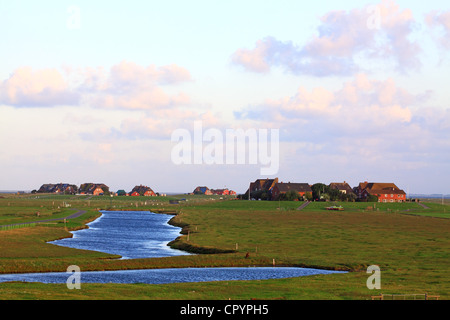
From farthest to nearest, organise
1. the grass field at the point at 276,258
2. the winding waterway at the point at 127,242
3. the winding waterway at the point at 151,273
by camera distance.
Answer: the winding waterway at the point at 127,242, the winding waterway at the point at 151,273, the grass field at the point at 276,258

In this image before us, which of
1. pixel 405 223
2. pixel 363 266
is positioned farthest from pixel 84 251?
Result: pixel 405 223

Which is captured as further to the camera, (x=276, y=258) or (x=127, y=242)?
(x=127, y=242)

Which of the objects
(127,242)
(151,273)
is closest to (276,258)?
(151,273)

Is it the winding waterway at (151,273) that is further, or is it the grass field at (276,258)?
the winding waterway at (151,273)

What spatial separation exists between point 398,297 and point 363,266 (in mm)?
23824

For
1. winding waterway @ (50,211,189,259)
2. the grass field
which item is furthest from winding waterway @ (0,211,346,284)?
the grass field

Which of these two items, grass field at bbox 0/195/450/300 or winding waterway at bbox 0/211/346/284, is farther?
winding waterway at bbox 0/211/346/284

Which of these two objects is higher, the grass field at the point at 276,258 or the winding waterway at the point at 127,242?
the grass field at the point at 276,258

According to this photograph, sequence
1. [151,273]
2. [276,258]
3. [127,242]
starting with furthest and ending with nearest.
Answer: [127,242] < [276,258] < [151,273]

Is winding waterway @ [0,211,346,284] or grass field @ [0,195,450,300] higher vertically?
grass field @ [0,195,450,300]

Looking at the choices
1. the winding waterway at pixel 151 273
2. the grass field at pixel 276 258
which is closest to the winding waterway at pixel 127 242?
the winding waterway at pixel 151 273

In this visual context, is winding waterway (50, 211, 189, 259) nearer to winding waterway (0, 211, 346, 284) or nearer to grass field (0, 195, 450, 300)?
winding waterway (0, 211, 346, 284)

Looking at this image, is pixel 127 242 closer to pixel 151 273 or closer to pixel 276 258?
pixel 276 258

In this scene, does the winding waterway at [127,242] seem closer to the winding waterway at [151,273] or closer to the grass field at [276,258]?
the winding waterway at [151,273]
